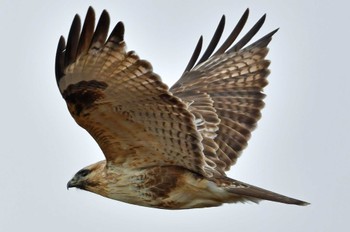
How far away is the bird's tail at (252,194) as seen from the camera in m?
9.87

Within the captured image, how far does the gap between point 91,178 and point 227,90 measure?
7.82 feet

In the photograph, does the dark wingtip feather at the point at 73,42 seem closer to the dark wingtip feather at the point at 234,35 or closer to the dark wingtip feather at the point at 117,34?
the dark wingtip feather at the point at 117,34

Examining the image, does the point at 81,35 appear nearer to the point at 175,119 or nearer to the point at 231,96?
the point at 175,119

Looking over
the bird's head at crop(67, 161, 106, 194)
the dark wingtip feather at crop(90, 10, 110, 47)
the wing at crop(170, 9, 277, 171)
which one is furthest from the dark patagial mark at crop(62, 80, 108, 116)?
the wing at crop(170, 9, 277, 171)

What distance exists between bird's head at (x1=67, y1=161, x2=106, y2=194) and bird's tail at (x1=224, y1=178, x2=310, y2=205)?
1.22 meters

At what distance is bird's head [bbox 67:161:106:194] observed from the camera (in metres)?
10.2

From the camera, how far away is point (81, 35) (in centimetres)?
904

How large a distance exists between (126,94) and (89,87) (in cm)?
34

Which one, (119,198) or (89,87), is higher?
(89,87)

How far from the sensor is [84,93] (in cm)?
936

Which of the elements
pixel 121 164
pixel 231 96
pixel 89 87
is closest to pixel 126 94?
pixel 89 87

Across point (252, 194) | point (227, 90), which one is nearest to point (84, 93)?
point (252, 194)

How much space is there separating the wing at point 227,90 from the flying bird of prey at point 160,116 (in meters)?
0.01

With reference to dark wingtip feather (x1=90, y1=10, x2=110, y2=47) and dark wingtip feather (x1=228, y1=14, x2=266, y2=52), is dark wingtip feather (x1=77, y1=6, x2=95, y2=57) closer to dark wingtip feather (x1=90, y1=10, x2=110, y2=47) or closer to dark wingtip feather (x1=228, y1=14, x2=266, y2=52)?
dark wingtip feather (x1=90, y1=10, x2=110, y2=47)
